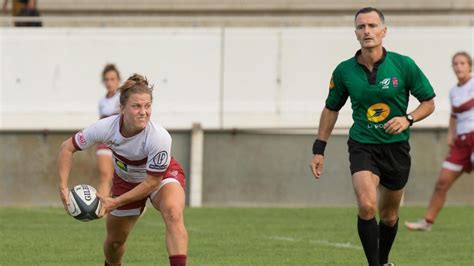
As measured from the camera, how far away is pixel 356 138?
11117mm

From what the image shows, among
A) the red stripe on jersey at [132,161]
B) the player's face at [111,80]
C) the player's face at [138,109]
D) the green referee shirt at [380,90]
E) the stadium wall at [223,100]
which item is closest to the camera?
the player's face at [138,109]

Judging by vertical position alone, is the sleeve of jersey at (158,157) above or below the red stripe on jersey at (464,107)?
above

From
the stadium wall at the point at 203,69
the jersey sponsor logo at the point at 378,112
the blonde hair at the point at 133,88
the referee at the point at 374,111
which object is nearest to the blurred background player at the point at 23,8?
the stadium wall at the point at 203,69

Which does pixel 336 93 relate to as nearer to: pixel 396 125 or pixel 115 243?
pixel 396 125

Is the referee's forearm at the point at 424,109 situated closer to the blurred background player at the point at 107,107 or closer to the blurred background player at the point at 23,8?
the blurred background player at the point at 107,107

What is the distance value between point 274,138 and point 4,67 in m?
4.16

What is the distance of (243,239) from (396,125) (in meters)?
4.61

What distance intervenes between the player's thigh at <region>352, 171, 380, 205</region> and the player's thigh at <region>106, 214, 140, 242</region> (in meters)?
1.72

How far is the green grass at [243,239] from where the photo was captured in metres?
12.9

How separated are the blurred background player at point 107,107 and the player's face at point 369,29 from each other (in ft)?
24.0

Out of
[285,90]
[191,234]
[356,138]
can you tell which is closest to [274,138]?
[285,90]

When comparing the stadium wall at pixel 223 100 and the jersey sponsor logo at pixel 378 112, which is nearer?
the jersey sponsor logo at pixel 378 112

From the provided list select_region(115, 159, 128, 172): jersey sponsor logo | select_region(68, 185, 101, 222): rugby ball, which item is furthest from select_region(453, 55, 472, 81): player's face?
select_region(68, 185, 101, 222): rugby ball

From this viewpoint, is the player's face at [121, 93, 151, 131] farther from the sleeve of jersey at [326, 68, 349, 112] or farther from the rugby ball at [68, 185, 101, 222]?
the sleeve of jersey at [326, 68, 349, 112]
